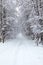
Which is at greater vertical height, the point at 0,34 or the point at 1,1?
the point at 1,1

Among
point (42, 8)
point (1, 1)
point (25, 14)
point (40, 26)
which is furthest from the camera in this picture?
point (25, 14)

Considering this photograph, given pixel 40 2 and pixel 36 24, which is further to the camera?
pixel 40 2

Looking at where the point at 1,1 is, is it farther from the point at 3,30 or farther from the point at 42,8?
the point at 42,8

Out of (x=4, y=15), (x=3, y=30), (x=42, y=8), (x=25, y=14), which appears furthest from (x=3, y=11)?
(x=42, y=8)

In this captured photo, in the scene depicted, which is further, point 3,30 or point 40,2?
point 3,30

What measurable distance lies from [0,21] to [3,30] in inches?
75.9

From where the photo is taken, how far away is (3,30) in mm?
24453

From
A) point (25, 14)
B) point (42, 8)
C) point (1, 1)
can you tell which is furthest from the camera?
point (25, 14)

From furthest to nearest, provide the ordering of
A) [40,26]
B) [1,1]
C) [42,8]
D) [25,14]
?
[25,14] → [1,1] → [42,8] → [40,26]

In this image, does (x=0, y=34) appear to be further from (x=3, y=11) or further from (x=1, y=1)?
(x=1, y=1)

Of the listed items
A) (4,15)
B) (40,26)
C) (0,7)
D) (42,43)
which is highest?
(0,7)

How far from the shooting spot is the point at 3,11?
2420 centimetres

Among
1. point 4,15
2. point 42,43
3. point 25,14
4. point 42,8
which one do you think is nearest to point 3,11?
point 4,15

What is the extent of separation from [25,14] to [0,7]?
7332 mm
